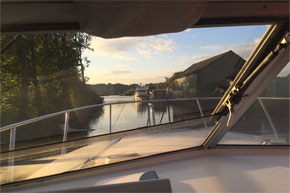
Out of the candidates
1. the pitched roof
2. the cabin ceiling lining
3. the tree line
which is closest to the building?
the pitched roof

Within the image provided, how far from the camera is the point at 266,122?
210cm

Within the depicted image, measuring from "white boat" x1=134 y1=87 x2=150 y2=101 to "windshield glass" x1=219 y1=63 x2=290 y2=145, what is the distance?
1090 mm

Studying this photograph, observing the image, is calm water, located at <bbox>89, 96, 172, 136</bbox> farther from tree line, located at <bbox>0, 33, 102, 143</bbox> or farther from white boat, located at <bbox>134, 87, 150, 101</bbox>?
tree line, located at <bbox>0, 33, 102, 143</bbox>

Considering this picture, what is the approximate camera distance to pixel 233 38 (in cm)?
126

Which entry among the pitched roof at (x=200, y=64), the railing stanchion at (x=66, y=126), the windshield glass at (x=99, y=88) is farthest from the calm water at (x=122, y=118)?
the pitched roof at (x=200, y=64)

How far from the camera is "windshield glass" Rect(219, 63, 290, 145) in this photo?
1870 millimetres

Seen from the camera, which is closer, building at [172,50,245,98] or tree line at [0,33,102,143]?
tree line at [0,33,102,143]

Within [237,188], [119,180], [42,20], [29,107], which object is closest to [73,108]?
[29,107]

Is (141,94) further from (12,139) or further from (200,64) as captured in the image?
(12,139)

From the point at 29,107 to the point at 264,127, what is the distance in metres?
2.36

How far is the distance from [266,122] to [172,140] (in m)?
1.12

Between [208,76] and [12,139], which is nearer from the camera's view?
[12,139]

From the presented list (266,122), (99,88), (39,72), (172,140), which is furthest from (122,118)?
(266,122)

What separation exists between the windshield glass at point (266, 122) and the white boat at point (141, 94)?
1.09 m
